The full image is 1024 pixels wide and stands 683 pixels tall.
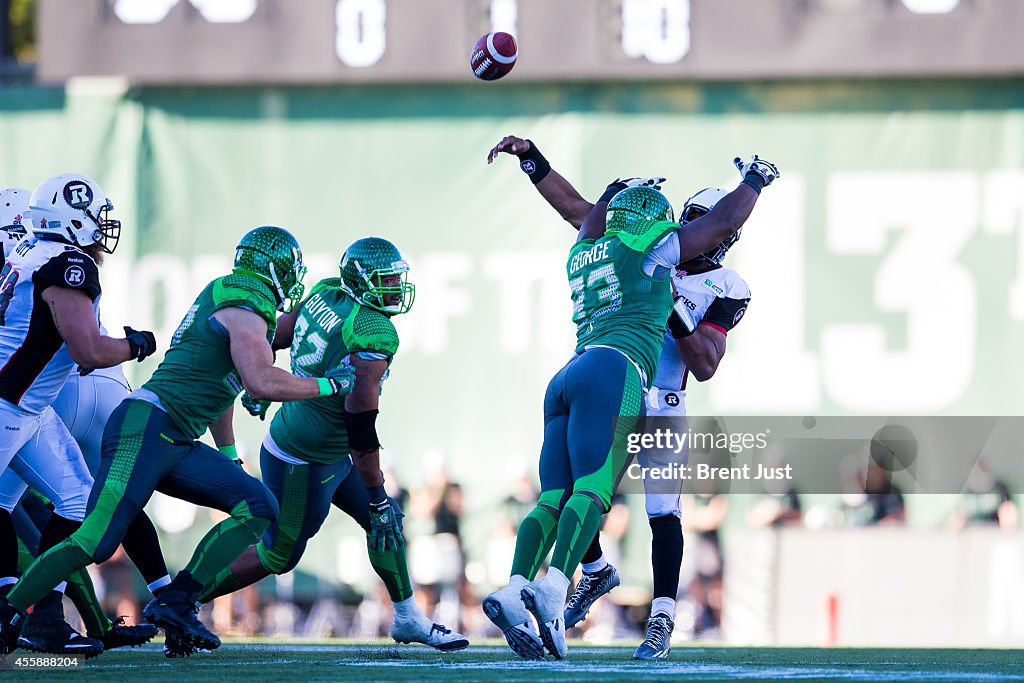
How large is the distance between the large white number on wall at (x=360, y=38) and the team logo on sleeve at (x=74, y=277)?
6.10 meters

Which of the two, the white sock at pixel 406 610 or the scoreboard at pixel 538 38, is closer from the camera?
the white sock at pixel 406 610

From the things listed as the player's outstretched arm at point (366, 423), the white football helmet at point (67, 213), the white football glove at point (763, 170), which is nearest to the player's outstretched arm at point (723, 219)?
the white football glove at point (763, 170)

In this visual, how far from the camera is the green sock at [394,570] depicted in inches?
264

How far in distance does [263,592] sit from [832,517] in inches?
167

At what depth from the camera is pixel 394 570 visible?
265 inches

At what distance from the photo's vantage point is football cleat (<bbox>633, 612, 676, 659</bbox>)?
6.33 meters

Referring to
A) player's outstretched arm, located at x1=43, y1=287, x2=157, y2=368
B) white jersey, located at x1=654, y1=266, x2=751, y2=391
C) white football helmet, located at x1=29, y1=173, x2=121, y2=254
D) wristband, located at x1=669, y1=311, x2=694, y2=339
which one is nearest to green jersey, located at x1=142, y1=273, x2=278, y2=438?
player's outstretched arm, located at x1=43, y1=287, x2=157, y2=368

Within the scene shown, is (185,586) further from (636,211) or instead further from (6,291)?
(636,211)

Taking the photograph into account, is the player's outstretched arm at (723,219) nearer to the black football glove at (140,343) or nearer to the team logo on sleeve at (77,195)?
the black football glove at (140,343)

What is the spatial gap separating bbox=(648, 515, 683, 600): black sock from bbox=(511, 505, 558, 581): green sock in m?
0.78

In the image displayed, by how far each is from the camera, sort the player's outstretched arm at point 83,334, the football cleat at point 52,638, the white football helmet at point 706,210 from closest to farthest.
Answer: the player's outstretched arm at point 83,334
the football cleat at point 52,638
the white football helmet at point 706,210

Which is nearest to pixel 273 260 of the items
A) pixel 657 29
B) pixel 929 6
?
pixel 657 29

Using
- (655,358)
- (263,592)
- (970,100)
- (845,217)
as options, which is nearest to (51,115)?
(263,592)

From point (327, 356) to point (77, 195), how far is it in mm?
1147
